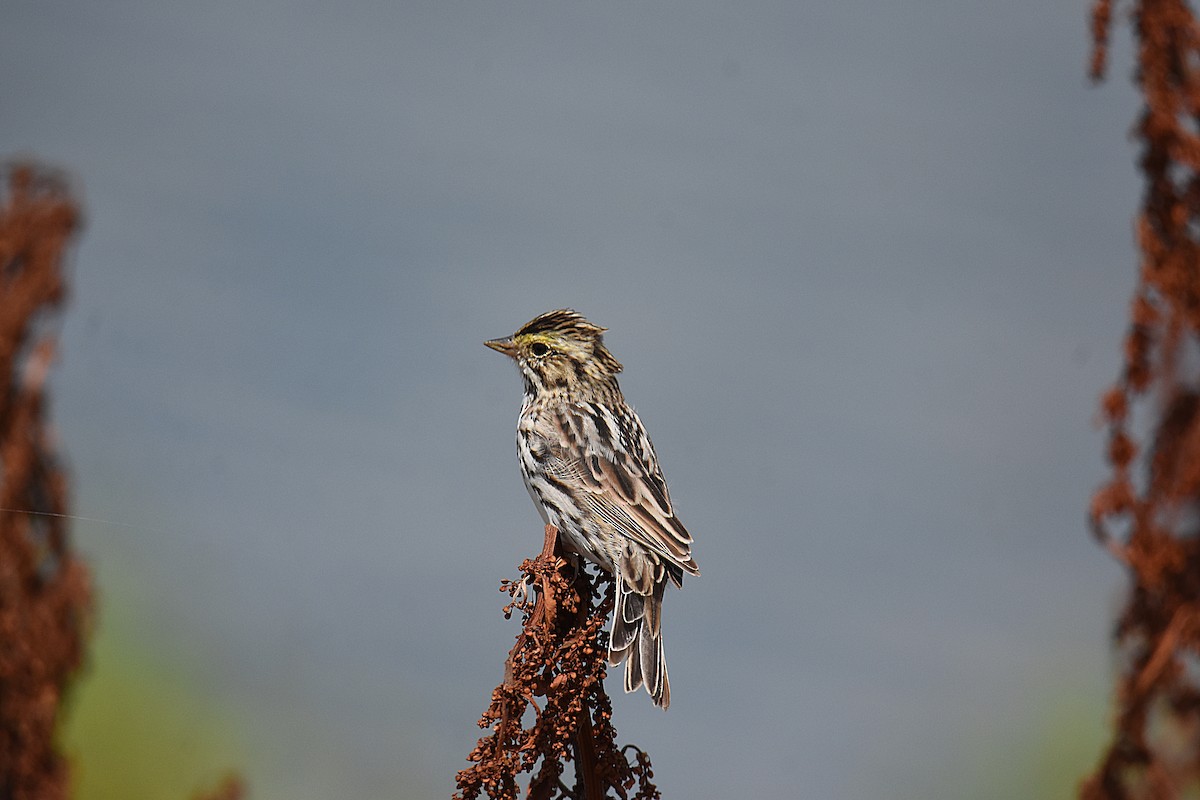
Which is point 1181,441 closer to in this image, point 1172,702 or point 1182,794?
point 1172,702

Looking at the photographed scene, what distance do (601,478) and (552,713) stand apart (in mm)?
1596

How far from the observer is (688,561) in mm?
4824

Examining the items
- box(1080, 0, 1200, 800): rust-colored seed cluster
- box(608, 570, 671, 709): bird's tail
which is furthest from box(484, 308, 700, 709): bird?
box(1080, 0, 1200, 800): rust-colored seed cluster

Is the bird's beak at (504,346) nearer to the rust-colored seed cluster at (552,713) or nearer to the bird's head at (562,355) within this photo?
the bird's head at (562,355)

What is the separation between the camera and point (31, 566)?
7.75 feet

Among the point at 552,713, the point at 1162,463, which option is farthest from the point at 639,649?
the point at 1162,463

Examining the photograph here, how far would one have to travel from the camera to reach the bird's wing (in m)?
4.90

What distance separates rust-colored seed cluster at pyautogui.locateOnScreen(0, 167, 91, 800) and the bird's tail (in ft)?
7.43

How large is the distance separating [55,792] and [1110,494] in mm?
2150

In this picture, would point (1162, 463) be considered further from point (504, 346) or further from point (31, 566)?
point (504, 346)

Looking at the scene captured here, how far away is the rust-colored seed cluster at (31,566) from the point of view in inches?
92.0

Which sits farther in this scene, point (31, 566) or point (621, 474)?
point (621, 474)

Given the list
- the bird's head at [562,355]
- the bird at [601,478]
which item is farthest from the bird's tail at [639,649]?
the bird's head at [562,355]

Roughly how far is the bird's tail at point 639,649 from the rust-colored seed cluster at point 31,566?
226 centimetres
